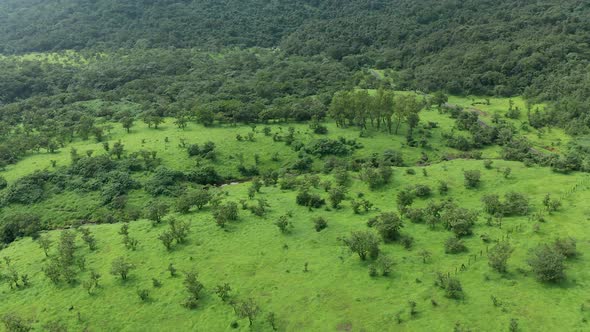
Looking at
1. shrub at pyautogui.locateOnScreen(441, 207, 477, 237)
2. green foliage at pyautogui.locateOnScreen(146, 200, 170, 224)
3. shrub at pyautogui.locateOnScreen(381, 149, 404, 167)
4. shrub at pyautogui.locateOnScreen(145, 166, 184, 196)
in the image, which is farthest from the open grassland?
shrub at pyautogui.locateOnScreen(381, 149, 404, 167)

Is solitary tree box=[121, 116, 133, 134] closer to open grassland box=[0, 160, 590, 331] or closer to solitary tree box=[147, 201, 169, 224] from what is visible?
open grassland box=[0, 160, 590, 331]

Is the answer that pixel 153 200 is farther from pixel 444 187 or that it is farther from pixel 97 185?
pixel 444 187

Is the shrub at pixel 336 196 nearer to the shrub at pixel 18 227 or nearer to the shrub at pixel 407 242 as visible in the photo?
the shrub at pixel 407 242

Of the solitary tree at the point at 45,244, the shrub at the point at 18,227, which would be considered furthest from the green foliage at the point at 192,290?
the shrub at the point at 18,227

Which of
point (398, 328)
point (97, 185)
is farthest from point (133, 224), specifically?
point (398, 328)

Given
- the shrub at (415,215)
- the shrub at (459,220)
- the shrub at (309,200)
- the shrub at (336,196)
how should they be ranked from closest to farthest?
the shrub at (459,220) → the shrub at (415,215) → the shrub at (336,196) → the shrub at (309,200)

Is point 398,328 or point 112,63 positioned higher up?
point 112,63

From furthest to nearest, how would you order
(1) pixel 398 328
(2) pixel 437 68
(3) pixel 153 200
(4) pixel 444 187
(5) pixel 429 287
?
(2) pixel 437 68
(3) pixel 153 200
(4) pixel 444 187
(5) pixel 429 287
(1) pixel 398 328

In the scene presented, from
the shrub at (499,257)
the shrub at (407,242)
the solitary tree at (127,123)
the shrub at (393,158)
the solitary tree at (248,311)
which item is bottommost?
the shrub at (393,158)
